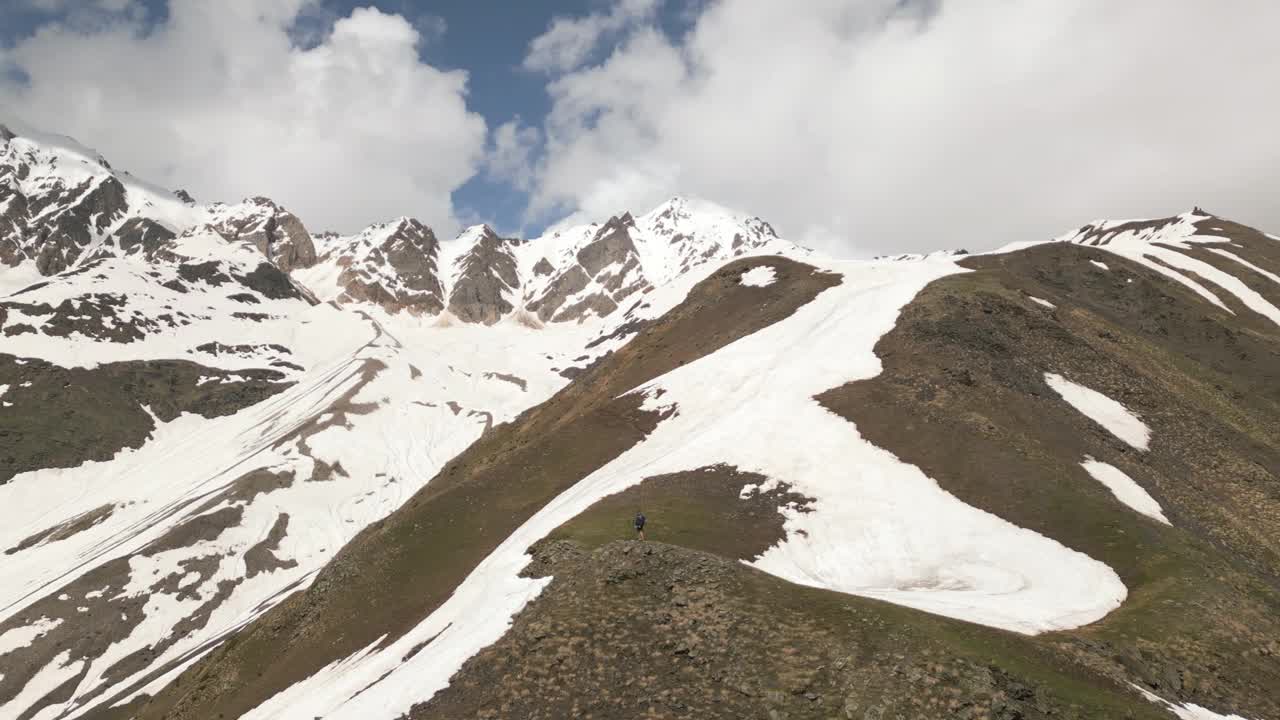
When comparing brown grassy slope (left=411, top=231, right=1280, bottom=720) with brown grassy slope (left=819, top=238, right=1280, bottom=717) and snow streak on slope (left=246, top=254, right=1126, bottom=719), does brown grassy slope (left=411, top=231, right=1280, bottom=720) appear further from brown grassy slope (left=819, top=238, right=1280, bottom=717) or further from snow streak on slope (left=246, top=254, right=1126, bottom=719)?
snow streak on slope (left=246, top=254, right=1126, bottom=719)

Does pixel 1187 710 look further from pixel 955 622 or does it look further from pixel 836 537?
pixel 836 537

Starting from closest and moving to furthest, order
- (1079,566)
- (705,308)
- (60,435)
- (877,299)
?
(1079,566)
(877,299)
(705,308)
(60,435)

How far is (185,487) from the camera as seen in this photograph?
15312 cm

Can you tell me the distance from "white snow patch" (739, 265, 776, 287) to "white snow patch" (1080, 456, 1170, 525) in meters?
51.6

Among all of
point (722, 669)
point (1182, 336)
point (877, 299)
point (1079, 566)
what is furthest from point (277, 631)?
point (1182, 336)

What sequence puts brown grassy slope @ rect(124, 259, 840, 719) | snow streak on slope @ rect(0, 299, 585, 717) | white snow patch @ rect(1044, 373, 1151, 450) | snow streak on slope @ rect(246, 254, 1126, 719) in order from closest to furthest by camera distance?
snow streak on slope @ rect(246, 254, 1126, 719), brown grassy slope @ rect(124, 259, 840, 719), white snow patch @ rect(1044, 373, 1151, 450), snow streak on slope @ rect(0, 299, 585, 717)

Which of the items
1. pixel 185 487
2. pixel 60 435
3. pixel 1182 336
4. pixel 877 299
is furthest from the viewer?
pixel 60 435

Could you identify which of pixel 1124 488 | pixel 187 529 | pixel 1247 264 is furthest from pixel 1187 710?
pixel 187 529

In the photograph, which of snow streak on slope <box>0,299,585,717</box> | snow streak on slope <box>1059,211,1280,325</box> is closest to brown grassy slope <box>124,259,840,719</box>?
snow streak on slope <box>0,299,585,717</box>

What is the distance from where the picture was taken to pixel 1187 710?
20.0 metres

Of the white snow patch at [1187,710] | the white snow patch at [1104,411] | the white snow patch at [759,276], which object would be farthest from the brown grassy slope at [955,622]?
the white snow patch at [759,276]

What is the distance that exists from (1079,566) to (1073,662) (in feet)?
44.1

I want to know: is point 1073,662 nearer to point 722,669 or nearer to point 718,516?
point 722,669

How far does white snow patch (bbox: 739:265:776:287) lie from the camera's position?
90438 millimetres
